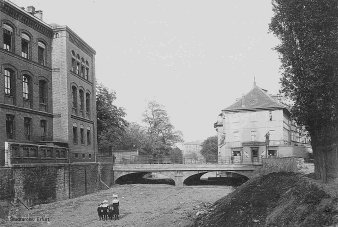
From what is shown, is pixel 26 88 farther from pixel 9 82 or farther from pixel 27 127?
pixel 27 127

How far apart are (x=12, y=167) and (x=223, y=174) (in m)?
40.1

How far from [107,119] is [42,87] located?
1865 cm

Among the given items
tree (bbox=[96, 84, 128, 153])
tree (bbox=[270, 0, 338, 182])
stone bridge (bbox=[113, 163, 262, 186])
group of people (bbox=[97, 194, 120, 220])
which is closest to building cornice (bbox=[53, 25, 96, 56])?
tree (bbox=[96, 84, 128, 153])

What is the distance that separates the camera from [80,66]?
33.2 metres

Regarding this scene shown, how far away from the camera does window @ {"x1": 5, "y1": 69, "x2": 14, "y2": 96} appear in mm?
23984

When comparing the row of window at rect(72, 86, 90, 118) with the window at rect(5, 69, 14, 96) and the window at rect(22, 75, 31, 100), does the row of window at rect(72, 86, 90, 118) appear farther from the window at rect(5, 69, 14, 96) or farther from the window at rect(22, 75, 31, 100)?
the window at rect(5, 69, 14, 96)

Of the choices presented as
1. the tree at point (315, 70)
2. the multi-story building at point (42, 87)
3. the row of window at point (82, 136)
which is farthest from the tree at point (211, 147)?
the tree at point (315, 70)

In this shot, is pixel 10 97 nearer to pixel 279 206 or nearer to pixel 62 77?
pixel 62 77

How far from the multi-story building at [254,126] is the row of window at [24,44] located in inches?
1093

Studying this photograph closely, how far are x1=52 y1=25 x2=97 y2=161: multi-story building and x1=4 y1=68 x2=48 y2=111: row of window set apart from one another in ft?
3.62

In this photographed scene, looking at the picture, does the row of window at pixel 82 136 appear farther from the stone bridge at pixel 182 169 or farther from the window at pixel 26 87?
the window at pixel 26 87

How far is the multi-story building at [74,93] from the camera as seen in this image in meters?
29.2

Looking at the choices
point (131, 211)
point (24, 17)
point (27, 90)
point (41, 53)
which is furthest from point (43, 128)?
point (131, 211)

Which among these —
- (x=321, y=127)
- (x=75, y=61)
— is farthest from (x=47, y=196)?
(x=321, y=127)
